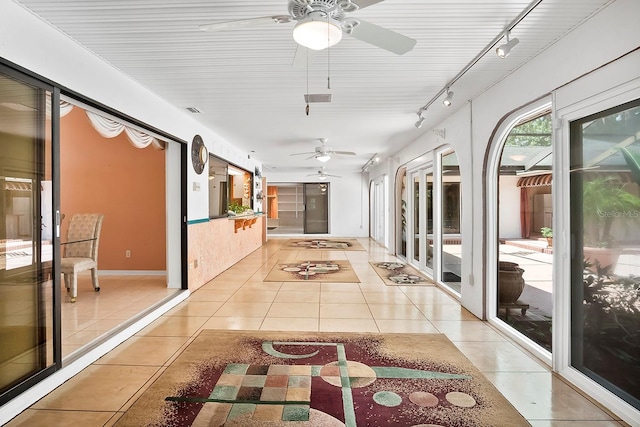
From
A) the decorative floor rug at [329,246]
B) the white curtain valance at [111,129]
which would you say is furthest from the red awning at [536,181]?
the decorative floor rug at [329,246]

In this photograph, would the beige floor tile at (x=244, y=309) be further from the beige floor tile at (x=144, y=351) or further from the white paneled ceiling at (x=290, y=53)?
the white paneled ceiling at (x=290, y=53)

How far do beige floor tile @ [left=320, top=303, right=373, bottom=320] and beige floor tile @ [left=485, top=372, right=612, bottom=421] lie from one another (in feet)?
5.44

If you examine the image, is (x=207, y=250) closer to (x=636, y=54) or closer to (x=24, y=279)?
(x=24, y=279)

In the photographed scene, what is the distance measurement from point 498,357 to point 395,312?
1.38 metres

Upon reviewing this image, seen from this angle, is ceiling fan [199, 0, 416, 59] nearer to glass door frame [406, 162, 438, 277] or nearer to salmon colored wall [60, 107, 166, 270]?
glass door frame [406, 162, 438, 277]

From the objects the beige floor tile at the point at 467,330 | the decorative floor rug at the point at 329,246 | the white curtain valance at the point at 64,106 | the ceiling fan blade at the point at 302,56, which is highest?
the ceiling fan blade at the point at 302,56

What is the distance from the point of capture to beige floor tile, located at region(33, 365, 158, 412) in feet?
7.68

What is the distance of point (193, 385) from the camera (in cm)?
255

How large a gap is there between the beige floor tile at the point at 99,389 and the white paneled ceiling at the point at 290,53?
8.67 feet

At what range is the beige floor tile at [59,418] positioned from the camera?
2.14m

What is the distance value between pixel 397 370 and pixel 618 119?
234 centimetres

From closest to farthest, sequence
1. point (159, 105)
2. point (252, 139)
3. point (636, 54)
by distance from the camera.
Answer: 1. point (636, 54)
2. point (159, 105)
3. point (252, 139)

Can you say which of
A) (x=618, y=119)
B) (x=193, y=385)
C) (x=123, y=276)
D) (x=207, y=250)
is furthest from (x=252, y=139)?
(x=618, y=119)

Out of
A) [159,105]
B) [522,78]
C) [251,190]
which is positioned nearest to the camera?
[522,78]
